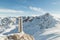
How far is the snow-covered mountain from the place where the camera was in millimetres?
3287

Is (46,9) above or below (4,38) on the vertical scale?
above

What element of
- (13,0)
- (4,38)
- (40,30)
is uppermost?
(13,0)

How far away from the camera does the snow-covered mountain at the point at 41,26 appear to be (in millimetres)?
3287

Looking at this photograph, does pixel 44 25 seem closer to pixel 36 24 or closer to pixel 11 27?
pixel 36 24

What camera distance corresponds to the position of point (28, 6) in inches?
118

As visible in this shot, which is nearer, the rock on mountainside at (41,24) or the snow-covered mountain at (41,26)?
the snow-covered mountain at (41,26)

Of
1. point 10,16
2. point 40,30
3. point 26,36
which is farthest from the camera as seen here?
point 40,30

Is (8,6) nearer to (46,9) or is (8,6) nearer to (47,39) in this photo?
(46,9)

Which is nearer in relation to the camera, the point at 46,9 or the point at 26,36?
the point at 26,36

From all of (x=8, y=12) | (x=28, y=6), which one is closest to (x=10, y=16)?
(x=8, y=12)

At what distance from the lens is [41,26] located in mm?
3969

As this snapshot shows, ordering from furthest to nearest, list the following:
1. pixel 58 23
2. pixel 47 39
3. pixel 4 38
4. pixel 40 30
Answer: pixel 40 30 → pixel 58 23 → pixel 47 39 → pixel 4 38

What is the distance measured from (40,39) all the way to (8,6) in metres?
1.09

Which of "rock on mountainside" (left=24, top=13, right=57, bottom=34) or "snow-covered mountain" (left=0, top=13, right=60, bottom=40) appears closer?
"snow-covered mountain" (left=0, top=13, right=60, bottom=40)
